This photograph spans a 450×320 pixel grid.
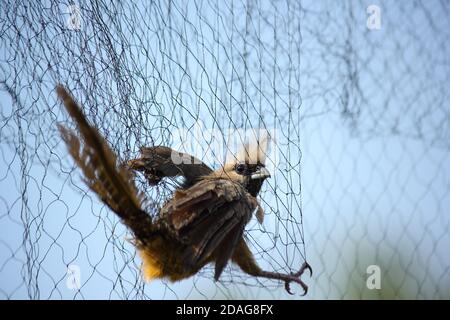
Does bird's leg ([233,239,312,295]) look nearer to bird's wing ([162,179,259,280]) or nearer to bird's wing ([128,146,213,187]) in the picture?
bird's wing ([162,179,259,280])

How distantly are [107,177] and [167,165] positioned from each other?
2.91 ft

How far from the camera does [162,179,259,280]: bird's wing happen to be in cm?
333

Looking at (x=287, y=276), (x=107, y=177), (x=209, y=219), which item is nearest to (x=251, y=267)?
(x=287, y=276)

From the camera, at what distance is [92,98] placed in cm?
348

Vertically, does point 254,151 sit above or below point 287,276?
above

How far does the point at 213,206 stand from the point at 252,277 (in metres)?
0.47

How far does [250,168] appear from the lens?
4.12 m

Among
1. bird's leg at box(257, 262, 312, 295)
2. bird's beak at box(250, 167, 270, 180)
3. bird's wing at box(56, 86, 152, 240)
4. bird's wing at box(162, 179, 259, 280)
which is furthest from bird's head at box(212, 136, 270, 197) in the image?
bird's wing at box(56, 86, 152, 240)

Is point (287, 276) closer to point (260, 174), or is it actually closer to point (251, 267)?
point (251, 267)

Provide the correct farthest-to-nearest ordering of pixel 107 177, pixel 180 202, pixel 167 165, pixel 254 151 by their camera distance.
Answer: pixel 254 151, pixel 167 165, pixel 180 202, pixel 107 177

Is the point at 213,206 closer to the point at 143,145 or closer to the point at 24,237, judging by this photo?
the point at 143,145

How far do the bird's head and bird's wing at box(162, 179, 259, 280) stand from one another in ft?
1.12

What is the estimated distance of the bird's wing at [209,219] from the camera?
3.33 meters
